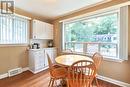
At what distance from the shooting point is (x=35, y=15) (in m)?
4.53

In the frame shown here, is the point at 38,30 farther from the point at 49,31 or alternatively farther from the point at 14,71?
the point at 14,71

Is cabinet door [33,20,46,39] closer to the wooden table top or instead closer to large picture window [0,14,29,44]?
large picture window [0,14,29,44]

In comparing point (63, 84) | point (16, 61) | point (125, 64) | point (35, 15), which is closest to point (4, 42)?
point (16, 61)

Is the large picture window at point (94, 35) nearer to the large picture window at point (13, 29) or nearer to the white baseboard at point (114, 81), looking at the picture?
the white baseboard at point (114, 81)

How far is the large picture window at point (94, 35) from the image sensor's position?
302cm

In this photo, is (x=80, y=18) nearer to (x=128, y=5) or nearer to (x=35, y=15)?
(x=128, y=5)

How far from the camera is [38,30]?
14.3ft

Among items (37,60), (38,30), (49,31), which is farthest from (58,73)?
(49,31)

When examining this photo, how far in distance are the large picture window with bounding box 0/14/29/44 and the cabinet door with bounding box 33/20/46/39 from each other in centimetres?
30

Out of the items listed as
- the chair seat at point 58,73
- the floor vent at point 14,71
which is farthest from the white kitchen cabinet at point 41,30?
the chair seat at point 58,73

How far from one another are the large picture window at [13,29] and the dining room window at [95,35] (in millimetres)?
1606

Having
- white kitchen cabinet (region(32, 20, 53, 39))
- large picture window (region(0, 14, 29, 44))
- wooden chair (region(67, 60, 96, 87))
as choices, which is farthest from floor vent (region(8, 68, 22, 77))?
wooden chair (region(67, 60, 96, 87))

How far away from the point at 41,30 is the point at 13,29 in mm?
1161

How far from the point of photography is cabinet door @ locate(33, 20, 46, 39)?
418cm
